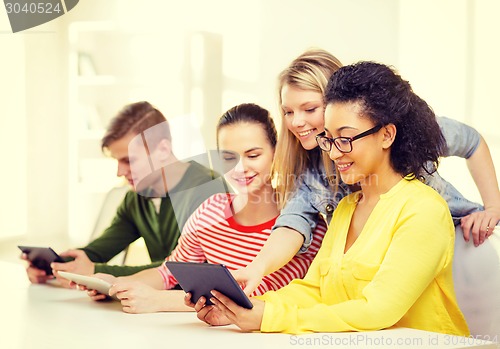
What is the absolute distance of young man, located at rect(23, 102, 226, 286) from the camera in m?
2.20

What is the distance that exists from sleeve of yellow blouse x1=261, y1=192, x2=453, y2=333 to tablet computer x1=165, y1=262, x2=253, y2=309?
0.06m

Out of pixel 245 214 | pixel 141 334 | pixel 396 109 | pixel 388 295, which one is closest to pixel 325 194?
pixel 245 214

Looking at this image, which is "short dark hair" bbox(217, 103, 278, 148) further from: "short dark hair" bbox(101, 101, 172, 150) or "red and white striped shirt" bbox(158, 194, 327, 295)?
"short dark hair" bbox(101, 101, 172, 150)

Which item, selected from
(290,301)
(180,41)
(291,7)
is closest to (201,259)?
(290,301)

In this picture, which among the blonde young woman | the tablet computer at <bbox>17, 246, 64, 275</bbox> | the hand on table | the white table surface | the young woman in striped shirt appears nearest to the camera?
the white table surface

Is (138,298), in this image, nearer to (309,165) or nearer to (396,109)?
(309,165)

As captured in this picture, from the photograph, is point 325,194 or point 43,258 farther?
point 43,258

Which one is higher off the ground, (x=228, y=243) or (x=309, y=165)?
(x=309, y=165)

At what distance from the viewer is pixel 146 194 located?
94.1 inches

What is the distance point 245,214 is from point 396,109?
0.54m

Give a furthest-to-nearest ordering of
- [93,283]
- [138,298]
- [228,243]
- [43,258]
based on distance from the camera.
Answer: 1. [43,258]
2. [228,243]
3. [93,283]
4. [138,298]

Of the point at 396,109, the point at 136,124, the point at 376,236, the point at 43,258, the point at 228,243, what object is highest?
the point at 396,109

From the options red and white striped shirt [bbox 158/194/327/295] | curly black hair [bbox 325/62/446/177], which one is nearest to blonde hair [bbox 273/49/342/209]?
red and white striped shirt [bbox 158/194/327/295]

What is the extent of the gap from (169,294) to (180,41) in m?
2.43
